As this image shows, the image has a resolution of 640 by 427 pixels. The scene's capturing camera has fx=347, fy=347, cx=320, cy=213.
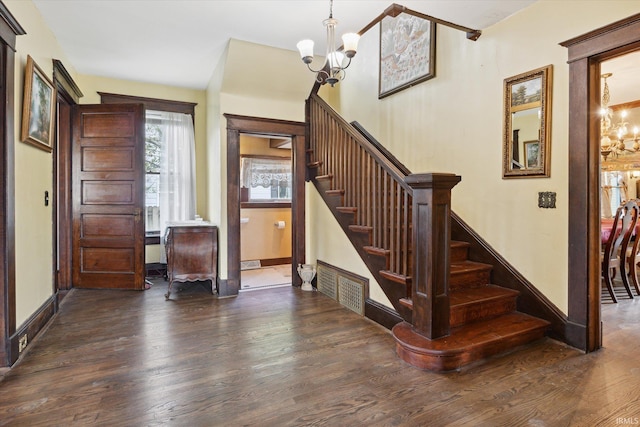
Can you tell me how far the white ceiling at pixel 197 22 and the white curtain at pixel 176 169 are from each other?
1022 millimetres

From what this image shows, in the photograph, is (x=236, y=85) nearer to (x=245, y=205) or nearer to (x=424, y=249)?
(x=245, y=205)

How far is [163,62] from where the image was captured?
436 centimetres

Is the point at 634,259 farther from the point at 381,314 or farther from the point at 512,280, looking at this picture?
the point at 381,314

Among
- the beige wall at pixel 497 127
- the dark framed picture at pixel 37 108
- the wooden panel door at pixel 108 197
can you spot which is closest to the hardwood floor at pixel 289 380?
the beige wall at pixel 497 127

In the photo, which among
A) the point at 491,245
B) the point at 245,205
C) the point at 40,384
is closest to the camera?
the point at 40,384

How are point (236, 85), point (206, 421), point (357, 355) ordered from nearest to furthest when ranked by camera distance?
1. point (206, 421)
2. point (357, 355)
3. point (236, 85)

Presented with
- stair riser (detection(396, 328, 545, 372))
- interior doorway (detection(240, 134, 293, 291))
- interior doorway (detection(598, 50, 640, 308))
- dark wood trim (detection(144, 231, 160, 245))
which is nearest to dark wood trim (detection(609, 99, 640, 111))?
interior doorway (detection(598, 50, 640, 308))

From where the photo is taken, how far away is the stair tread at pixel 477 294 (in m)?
2.79

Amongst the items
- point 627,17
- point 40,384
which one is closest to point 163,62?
point 40,384

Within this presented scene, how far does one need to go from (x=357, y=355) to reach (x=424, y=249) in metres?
0.94

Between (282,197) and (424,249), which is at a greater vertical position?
(282,197)

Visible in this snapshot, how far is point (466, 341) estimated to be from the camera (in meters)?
2.47

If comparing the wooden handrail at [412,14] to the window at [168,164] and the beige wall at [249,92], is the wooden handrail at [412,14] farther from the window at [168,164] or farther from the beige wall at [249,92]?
the window at [168,164]

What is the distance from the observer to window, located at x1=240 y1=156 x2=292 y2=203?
20.9 ft
